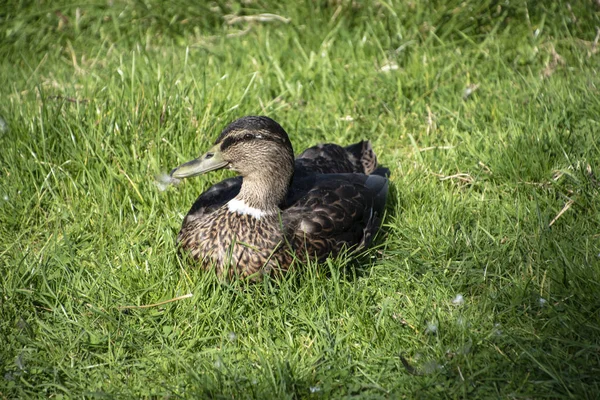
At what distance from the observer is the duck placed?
3.76m

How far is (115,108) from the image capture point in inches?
188

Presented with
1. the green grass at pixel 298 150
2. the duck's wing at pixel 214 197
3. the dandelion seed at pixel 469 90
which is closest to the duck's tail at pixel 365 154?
→ the green grass at pixel 298 150

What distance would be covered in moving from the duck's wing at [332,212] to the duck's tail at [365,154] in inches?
17.5

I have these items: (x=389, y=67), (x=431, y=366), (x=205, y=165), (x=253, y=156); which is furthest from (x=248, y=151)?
(x=389, y=67)

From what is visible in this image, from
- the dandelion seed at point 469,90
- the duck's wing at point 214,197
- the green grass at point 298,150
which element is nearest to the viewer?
the green grass at point 298,150

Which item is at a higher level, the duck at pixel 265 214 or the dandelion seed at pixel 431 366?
the duck at pixel 265 214

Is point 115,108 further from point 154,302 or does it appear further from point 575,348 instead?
point 575,348

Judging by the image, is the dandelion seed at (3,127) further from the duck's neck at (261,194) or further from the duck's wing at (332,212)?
the duck's wing at (332,212)

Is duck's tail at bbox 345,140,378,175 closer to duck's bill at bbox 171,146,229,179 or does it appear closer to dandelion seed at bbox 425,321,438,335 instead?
duck's bill at bbox 171,146,229,179

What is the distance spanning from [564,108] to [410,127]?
1103mm

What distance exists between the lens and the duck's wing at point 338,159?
458 centimetres

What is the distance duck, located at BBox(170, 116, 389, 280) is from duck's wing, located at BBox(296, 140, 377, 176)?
426 mm

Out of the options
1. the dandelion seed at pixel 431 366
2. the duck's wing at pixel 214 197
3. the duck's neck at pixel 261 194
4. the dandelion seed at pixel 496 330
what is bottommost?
the dandelion seed at pixel 431 366

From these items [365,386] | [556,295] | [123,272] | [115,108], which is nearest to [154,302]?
[123,272]
